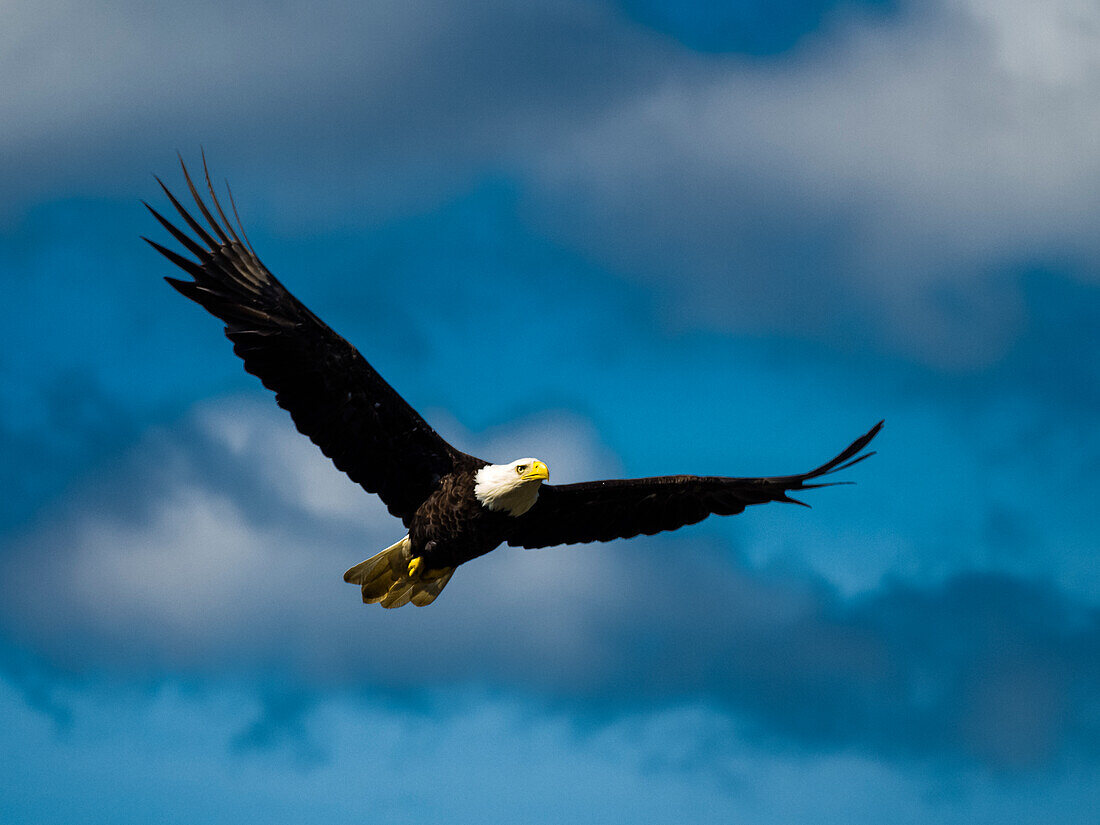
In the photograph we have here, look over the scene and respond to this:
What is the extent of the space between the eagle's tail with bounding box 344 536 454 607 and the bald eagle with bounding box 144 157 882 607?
0.4 inches

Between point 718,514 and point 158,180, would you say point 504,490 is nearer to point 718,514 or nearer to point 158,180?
point 718,514

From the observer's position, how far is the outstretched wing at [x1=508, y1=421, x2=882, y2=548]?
15930 millimetres

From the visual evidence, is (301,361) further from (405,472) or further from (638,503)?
(638,503)

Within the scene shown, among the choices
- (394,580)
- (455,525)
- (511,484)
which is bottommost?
(394,580)

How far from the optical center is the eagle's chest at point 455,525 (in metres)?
15.0

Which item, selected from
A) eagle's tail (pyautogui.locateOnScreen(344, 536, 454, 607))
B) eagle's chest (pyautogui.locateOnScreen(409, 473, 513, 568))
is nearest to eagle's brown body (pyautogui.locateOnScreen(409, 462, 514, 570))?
eagle's chest (pyautogui.locateOnScreen(409, 473, 513, 568))

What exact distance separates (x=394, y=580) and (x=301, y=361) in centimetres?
270

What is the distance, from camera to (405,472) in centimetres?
1531

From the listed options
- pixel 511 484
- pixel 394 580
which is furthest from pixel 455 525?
pixel 394 580

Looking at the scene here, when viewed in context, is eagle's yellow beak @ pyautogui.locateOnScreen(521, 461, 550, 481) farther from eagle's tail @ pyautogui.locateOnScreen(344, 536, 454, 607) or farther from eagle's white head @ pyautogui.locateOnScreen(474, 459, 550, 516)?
eagle's tail @ pyautogui.locateOnScreen(344, 536, 454, 607)

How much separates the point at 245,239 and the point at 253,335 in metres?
0.91

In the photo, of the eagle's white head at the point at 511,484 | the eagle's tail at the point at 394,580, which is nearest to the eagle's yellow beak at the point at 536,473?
the eagle's white head at the point at 511,484

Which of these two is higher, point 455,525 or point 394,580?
point 455,525

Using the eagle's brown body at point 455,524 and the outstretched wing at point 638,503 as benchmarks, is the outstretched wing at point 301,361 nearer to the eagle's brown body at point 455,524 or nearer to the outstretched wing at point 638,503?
the eagle's brown body at point 455,524
